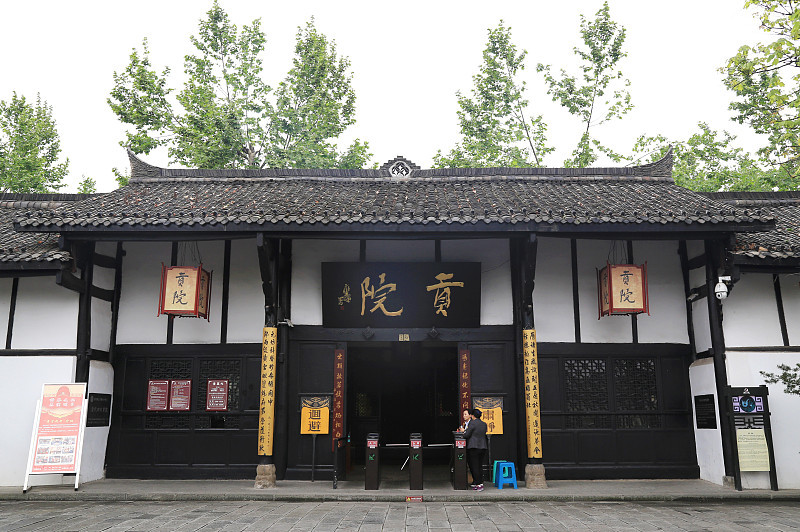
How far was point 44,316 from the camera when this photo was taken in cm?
1049

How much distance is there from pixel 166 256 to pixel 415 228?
198 inches

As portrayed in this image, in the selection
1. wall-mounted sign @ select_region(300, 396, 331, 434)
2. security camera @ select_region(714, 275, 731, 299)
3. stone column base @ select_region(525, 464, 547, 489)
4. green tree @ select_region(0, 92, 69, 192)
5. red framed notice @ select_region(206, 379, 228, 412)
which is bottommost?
stone column base @ select_region(525, 464, 547, 489)

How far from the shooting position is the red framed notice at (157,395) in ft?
35.9

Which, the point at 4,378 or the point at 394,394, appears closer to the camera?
the point at 4,378

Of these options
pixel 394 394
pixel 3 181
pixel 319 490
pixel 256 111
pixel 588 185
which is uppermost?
pixel 256 111

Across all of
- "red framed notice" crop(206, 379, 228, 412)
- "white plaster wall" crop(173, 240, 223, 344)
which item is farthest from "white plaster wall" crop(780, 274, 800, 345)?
"white plaster wall" crop(173, 240, 223, 344)

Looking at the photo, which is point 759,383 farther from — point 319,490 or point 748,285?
point 319,490

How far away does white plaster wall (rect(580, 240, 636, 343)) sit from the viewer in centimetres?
1100

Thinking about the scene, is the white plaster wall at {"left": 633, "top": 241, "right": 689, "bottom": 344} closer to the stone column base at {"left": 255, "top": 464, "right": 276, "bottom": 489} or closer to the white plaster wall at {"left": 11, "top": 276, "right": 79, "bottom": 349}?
the stone column base at {"left": 255, "top": 464, "right": 276, "bottom": 489}

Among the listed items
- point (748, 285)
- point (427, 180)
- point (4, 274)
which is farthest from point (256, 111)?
point (748, 285)

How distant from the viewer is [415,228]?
977 centimetres

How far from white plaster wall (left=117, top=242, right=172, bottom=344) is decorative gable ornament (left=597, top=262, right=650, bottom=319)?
8185mm

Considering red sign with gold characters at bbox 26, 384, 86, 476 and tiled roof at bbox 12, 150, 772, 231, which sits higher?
tiled roof at bbox 12, 150, 772, 231

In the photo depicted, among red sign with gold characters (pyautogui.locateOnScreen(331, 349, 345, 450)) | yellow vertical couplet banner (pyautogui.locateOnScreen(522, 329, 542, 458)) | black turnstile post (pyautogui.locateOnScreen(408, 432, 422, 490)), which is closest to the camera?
black turnstile post (pyautogui.locateOnScreen(408, 432, 422, 490))
